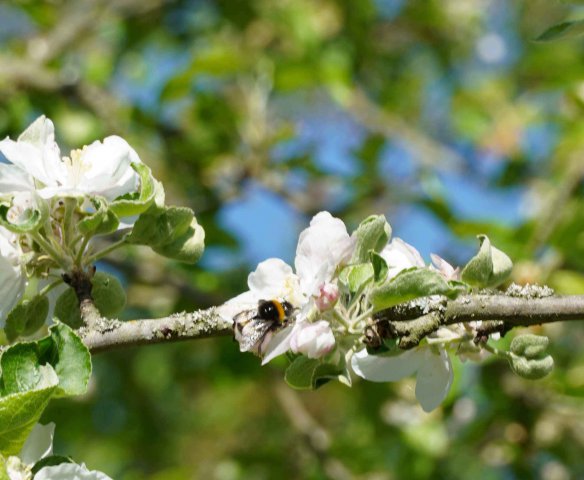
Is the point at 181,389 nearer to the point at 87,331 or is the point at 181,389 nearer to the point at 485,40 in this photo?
the point at 485,40

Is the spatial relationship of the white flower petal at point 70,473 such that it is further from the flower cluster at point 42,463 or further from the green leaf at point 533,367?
the green leaf at point 533,367

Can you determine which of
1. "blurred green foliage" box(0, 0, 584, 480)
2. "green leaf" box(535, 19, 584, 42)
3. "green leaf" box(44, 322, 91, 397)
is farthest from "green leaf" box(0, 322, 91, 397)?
"blurred green foliage" box(0, 0, 584, 480)

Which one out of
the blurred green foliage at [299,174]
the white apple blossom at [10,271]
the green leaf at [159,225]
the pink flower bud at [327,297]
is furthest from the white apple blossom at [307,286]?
A: the blurred green foliage at [299,174]

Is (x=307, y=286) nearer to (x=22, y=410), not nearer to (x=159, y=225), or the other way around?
(x=159, y=225)

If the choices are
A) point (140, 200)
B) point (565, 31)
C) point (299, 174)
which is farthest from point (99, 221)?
point (299, 174)

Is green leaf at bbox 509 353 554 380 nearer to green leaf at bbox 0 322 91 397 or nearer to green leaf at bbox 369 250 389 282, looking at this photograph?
green leaf at bbox 369 250 389 282

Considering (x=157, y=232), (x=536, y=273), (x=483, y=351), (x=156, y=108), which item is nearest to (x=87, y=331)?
(x=157, y=232)
